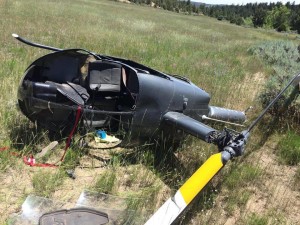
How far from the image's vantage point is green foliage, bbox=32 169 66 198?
12.8 ft

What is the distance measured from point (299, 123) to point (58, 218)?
4890 mm

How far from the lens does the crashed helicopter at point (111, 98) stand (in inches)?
171

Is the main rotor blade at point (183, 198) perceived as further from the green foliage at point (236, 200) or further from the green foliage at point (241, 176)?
the green foliage at point (241, 176)

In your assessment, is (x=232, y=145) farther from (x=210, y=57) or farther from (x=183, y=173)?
(x=210, y=57)

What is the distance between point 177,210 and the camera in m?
3.04

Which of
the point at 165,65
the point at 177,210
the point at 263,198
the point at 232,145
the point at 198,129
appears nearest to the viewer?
the point at 177,210

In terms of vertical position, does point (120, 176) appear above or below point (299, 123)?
below

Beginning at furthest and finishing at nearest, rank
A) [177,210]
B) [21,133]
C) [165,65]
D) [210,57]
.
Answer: [210,57] → [165,65] → [21,133] → [177,210]

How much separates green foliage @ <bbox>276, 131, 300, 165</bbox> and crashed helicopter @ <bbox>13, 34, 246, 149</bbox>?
1448mm

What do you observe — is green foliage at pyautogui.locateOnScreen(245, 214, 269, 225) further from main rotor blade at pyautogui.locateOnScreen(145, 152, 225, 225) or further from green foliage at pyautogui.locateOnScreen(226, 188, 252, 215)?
main rotor blade at pyautogui.locateOnScreen(145, 152, 225, 225)

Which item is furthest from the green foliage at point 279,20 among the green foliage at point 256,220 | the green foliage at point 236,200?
the green foliage at point 256,220

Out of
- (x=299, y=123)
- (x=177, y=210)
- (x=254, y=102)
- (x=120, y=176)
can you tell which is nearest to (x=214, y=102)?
(x=254, y=102)

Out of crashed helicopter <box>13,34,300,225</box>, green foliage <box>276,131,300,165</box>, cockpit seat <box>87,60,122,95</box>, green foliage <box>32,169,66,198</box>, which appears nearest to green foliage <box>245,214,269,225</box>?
crashed helicopter <box>13,34,300,225</box>

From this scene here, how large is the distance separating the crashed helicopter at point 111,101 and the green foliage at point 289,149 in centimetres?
130
